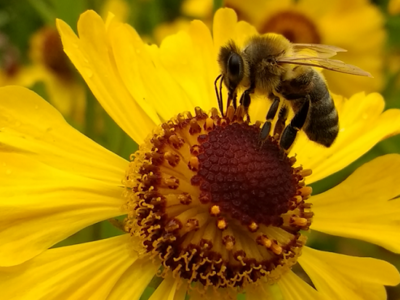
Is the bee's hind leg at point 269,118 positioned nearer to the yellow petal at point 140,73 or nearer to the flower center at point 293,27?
the yellow petal at point 140,73

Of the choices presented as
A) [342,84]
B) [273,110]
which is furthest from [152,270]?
[342,84]

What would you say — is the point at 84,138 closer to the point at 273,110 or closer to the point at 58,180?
the point at 58,180

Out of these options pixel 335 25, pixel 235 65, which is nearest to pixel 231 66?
pixel 235 65

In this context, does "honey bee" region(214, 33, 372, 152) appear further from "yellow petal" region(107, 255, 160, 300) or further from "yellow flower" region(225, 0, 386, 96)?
"yellow flower" region(225, 0, 386, 96)

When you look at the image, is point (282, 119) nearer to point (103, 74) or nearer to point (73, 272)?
point (103, 74)

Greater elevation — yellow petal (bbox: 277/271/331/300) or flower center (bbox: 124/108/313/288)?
flower center (bbox: 124/108/313/288)

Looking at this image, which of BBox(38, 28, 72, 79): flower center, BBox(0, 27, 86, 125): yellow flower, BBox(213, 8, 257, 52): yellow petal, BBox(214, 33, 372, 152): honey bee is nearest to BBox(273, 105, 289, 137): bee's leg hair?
BBox(214, 33, 372, 152): honey bee

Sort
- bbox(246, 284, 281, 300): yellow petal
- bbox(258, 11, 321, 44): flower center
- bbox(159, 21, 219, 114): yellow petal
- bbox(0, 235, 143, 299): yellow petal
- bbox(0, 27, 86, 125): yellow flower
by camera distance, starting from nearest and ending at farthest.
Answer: bbox(0, 235, 143, 299): yellow petal
bbox(246, 284, 281, 300): yellow petal
bbox(159, 21, 219, 114): yellow petal
bbox(258, 11, 321, 44): flower center
bbox(0, 27, 86, 125): yellow flower
